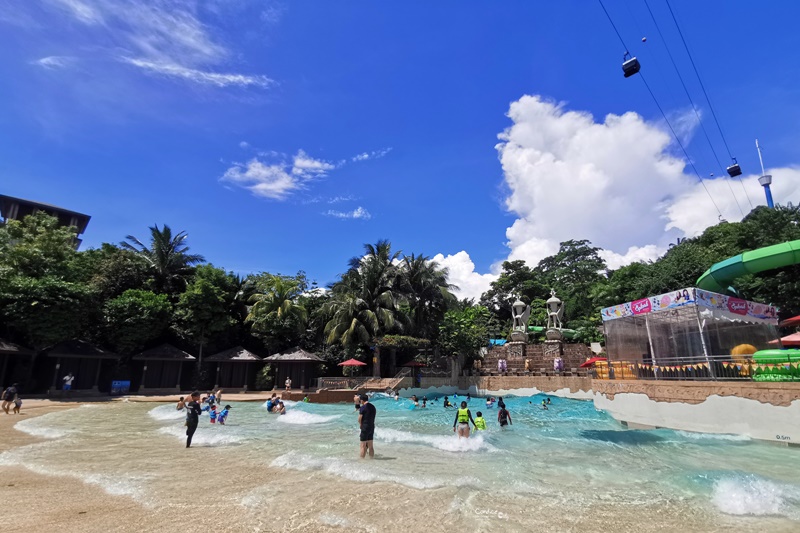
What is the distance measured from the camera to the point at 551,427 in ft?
54.8

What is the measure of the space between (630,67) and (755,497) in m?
11.0

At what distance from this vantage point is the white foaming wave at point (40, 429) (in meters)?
12.6

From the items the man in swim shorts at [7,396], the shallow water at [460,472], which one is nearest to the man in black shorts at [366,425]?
the shallow water at [460,472]

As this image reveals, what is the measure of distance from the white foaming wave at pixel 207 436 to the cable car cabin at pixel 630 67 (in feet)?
51.5

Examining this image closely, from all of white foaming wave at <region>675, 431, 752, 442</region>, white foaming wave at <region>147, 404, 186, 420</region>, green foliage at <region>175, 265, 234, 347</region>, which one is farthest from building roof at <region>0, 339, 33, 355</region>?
white foaming wave at <region>675, 431, 752, 442</region>

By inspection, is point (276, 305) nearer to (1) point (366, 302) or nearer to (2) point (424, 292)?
(1) point (366, 302)

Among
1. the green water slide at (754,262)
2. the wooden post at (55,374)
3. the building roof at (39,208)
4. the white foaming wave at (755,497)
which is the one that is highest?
the building roof at (39,208)

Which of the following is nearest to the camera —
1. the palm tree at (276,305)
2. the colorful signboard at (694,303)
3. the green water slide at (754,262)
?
the colorful signboard at (694,303)

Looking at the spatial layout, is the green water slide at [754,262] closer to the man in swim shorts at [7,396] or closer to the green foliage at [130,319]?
the man in swim shorts at [7,396]

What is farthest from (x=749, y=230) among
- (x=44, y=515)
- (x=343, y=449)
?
(x=44, y=515)

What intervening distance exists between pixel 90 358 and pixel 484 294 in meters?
46.8

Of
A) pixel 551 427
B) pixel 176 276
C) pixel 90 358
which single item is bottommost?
pixel 551 427

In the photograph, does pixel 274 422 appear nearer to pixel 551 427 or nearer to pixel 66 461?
pixel 66 461

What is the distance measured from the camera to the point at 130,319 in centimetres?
2872
